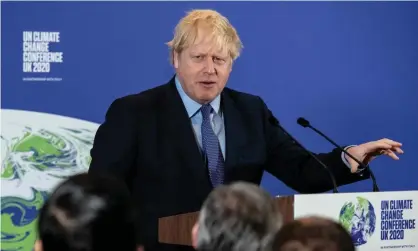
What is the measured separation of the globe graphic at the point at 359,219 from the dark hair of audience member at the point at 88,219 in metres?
1.20

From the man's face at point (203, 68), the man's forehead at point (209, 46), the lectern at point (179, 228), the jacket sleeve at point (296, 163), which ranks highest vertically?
the man's forehead at point (209, 46)

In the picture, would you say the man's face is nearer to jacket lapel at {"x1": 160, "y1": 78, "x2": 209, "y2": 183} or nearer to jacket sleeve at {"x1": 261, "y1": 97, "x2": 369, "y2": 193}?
jacket lapel at {"x1": 160, "y1": 78, "x2": 209, "y2": 183}

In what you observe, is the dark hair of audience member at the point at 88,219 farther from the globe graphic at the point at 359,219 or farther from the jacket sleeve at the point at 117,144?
the jacket sleeve at the point at 117,144

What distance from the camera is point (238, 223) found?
4.25 ft

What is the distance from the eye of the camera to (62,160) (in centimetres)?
363

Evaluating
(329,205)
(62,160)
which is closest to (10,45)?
(62,160)

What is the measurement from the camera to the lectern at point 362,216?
2.16 metres

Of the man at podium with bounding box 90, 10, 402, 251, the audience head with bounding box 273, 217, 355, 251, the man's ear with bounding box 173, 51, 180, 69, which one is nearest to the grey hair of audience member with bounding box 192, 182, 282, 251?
the audience head with bounding box 273, 217, 355, 251

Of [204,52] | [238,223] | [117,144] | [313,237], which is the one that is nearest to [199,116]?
[204,52]

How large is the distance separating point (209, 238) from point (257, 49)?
2.58 m

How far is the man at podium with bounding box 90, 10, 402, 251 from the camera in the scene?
275cm

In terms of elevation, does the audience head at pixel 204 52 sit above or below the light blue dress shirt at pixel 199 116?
above

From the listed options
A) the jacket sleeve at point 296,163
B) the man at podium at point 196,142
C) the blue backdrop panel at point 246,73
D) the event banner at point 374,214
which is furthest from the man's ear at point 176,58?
the event banner at point 374,214

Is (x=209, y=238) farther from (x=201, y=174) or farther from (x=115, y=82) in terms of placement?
(x=115, y=82)
